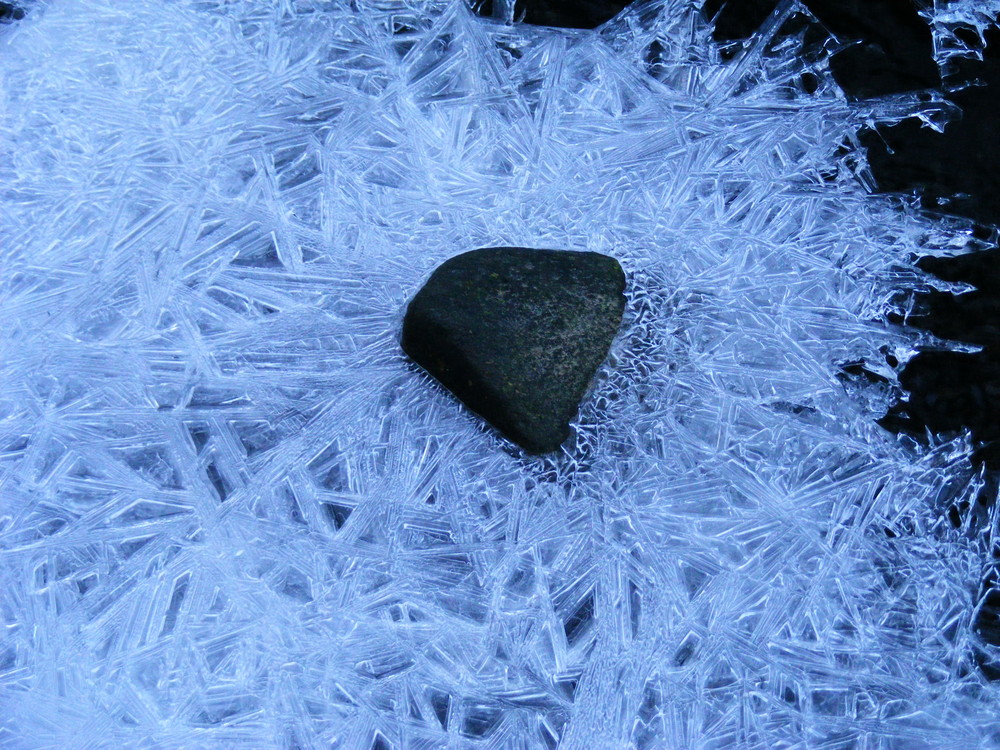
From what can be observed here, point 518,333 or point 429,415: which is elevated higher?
point 518,333

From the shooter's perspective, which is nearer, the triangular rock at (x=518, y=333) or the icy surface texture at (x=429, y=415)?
the icy surface texture at (x=429, y=415)

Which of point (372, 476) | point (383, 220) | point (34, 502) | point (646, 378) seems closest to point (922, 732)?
point (646, 378)

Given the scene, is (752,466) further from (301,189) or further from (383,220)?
(301,189)

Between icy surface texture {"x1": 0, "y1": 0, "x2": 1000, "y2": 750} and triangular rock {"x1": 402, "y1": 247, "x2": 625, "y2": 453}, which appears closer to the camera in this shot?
icy surface texture {"x1": 0, "y1": 0, "x2": 1000, "y2": 750}
